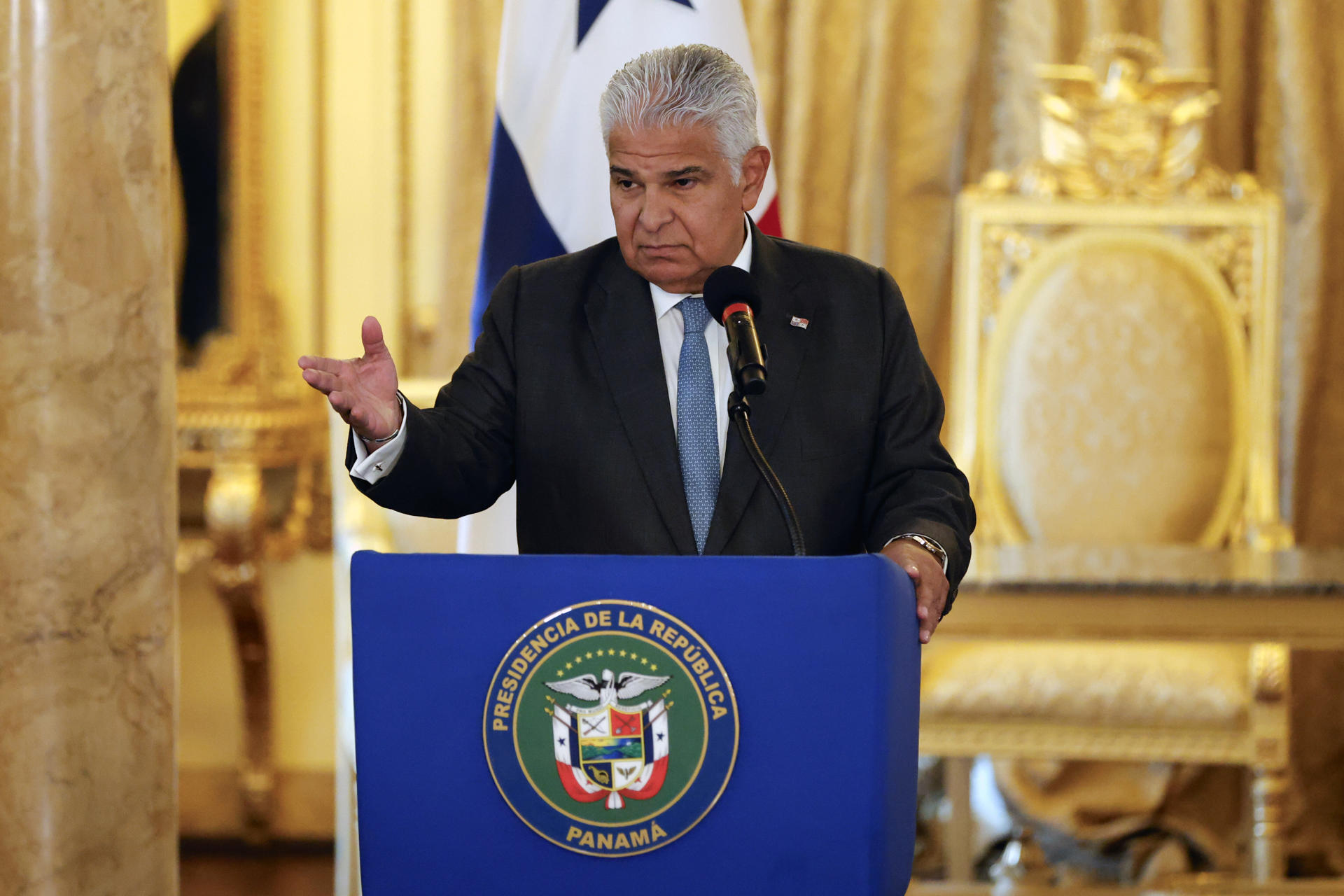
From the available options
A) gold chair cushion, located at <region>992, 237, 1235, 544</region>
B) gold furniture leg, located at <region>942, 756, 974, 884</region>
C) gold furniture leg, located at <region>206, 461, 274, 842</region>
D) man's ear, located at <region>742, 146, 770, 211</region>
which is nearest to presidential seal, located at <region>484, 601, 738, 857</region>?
man's ear, located at <region>742, 146, 770, 211</region>

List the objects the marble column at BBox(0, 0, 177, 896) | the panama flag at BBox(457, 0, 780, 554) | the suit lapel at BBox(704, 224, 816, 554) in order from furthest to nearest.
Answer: the panama flag at BBox(457, 0, 780, 554) < the marble column at BBox(0, 0, 177, 896) < the suit lapel at BBox(704, 224, 816, 554)

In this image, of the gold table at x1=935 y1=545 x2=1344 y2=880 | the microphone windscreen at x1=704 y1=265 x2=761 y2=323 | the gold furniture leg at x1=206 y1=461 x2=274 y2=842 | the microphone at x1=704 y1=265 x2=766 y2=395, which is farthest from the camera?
the gold furniture leg at x1=206 y1=461 x2=274 y2=842

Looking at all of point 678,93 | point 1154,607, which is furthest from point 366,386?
point 1154,607

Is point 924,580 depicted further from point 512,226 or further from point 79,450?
point 512,226

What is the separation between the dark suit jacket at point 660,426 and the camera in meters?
1.39

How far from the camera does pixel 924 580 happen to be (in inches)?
47.8

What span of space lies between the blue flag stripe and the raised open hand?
0.89 meters

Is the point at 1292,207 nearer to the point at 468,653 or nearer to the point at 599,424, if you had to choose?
the point at 599,424

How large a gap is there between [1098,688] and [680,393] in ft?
5.50

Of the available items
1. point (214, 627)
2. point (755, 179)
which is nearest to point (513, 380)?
point (755, 179)

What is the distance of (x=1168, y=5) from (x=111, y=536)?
9.99 ft

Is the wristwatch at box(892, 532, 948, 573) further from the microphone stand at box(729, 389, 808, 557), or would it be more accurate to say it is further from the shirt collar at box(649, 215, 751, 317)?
the shirt collar at box(649, 215, 751, 317)

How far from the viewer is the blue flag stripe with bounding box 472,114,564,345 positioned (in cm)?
214

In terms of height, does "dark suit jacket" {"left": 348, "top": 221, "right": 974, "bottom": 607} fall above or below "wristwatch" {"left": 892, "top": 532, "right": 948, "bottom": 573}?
Answer: above
